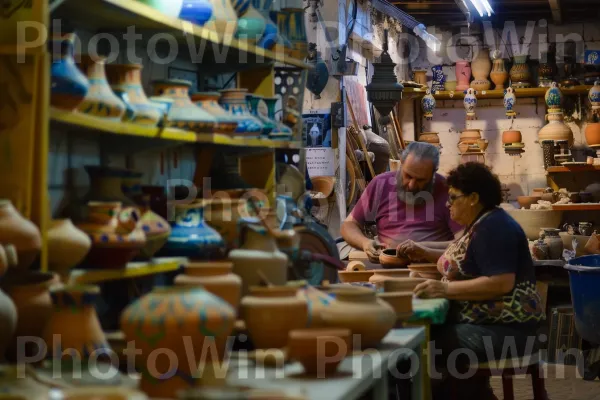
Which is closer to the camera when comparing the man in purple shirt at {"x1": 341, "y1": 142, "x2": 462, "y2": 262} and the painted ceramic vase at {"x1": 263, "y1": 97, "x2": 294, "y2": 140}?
the painted ceramic vase at {"x1": 263, "y1": 97, "x2": 294, "y2": 140}

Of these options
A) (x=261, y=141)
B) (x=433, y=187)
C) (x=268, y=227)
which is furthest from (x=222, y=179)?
(x=433, y=187)

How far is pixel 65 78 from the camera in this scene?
2559mm

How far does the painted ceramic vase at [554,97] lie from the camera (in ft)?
32.6

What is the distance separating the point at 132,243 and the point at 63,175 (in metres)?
0.49

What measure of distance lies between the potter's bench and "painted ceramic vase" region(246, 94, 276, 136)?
1.07m

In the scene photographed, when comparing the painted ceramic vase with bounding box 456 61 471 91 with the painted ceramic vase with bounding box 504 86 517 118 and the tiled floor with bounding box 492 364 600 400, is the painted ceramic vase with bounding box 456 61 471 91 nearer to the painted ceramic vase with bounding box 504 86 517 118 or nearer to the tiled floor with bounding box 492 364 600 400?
the painted ceramic vase with bounding box 504 86 517 118

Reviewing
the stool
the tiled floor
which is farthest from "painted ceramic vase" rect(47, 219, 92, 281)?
the tiled floor

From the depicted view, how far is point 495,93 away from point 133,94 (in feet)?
26.4

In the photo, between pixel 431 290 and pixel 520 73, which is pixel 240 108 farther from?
pixel 520 73

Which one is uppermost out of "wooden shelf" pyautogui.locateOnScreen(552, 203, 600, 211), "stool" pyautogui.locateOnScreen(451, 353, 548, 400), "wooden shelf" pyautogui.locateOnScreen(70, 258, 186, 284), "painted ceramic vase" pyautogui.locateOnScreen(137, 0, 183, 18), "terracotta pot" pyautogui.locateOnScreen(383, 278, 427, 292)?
"painted ceramic vase" pyautogui.locateOnScreen(137, 0, 183, 18)

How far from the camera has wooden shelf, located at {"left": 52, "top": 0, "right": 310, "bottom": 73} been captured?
2.91 m

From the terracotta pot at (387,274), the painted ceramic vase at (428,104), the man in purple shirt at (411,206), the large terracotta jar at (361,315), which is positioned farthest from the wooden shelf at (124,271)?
the painted ceramic vase at (428,104)

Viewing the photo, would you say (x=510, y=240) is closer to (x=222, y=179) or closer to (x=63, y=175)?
(x=222, y=179)

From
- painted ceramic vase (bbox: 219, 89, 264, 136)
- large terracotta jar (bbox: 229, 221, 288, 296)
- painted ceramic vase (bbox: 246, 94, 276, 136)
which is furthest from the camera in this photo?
painted ceramic vase (bbox: 246, 94, 276, 136)
